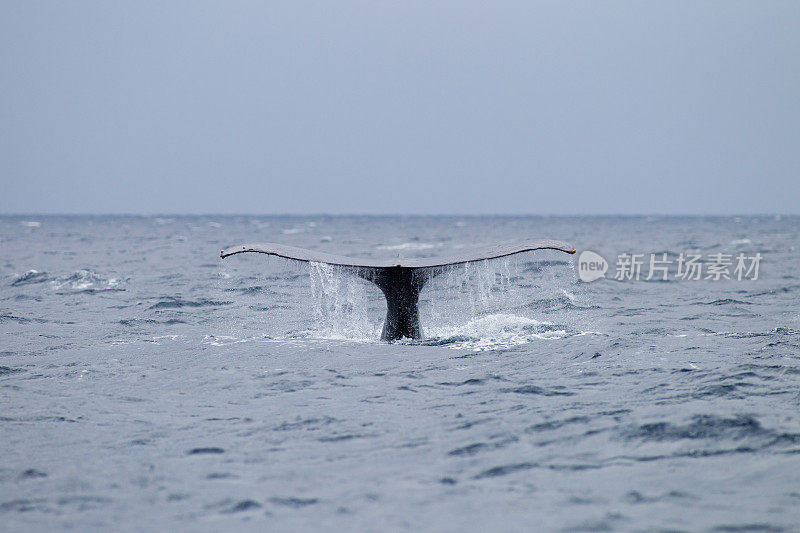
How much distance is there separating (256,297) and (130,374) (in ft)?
30.1

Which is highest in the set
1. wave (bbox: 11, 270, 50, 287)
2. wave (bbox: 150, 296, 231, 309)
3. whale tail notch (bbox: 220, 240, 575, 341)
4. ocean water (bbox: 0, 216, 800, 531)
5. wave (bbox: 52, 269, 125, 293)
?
whale tail notch (bbox: 220, 240, 575, 341)

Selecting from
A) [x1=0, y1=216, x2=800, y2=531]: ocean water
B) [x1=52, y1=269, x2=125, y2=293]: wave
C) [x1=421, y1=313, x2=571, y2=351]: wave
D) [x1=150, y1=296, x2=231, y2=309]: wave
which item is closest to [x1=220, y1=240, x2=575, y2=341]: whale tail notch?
[x1=0, y1=216, x2=800, y2=531]: ocean water

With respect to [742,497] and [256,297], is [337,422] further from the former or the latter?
[256,297]

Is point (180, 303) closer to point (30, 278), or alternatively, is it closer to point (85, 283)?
point (85, 283)

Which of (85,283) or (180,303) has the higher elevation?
(180,303)

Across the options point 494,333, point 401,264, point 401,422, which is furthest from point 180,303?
point 401,422

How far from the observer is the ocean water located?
17.6ft

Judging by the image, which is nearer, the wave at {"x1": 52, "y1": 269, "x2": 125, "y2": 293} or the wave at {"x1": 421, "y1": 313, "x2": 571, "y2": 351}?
the wave at {"x1": 421, "y1": 313, "x2": 571, "y2": 351}

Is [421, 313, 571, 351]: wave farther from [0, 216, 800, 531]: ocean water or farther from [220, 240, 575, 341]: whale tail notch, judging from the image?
[220, 240, 575, 341]: whale tail notch

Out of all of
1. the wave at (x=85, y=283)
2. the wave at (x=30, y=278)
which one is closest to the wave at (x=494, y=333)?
the wave at (x=85, y=283)

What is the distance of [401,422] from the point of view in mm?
7434

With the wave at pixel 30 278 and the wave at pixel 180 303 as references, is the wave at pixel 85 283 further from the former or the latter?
the wave at pixel 180 303

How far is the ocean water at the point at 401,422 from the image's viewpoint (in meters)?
5.36

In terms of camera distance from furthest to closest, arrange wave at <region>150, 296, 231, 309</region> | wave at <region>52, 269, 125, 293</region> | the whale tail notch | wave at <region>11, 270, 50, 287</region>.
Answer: wave at <region>11, 270, 50, 287</region>
wave at <region>52, 269, 125, 293</region>
wave at <region>150, 296, 231, 309</region>
the whale tail notch
